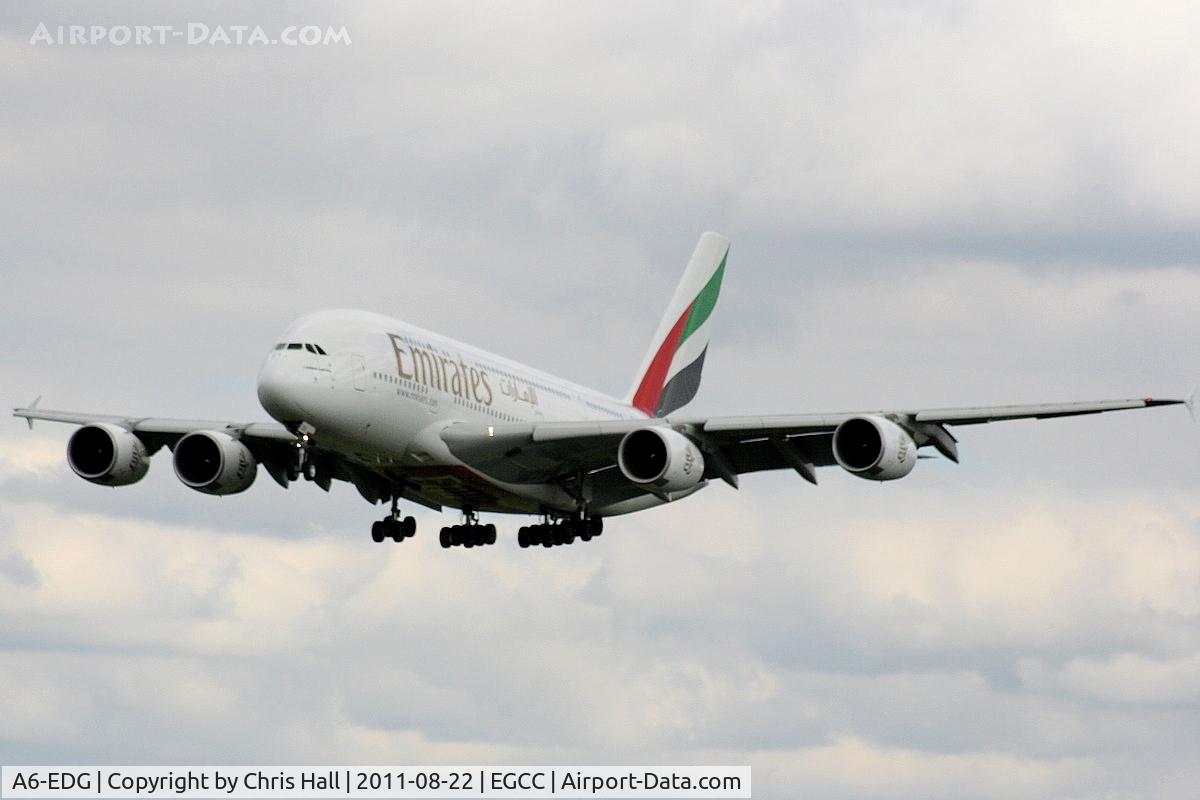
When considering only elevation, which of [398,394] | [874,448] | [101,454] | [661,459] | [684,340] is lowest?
[874,448]

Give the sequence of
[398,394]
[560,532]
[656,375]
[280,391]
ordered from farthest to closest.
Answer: [656,375]
[560,532]
[398,394]
[280,391]

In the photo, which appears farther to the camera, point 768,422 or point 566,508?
point 566,508

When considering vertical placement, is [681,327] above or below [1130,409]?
above

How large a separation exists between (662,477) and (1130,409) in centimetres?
1108

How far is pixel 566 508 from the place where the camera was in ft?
195

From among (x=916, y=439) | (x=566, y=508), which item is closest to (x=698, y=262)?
(x=566, y=508)

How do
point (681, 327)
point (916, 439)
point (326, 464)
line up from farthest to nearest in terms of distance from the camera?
point (681, 327) < point (326, 464) < point (916, 439)

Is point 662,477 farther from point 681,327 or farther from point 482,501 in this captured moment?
point 681,327

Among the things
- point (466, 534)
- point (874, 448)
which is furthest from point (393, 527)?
point (874, 448)

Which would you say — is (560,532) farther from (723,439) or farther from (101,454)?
(101,454)

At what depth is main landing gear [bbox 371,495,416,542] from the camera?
58500 millimetres

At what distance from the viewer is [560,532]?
60156 millimetres

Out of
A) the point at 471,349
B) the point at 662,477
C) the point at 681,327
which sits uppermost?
the point at 681,327

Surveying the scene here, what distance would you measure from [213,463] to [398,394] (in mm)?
7218
